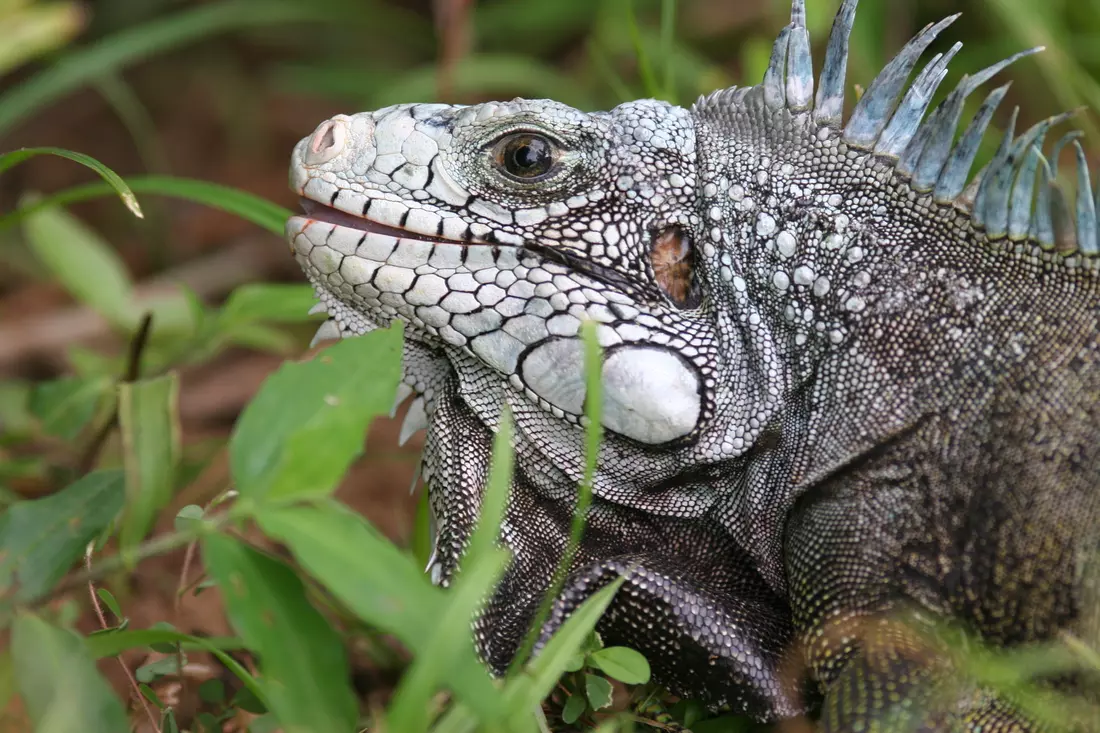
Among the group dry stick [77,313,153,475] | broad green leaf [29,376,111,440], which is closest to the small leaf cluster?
dry stick [77,313,153,475]

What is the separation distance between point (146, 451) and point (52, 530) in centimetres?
27

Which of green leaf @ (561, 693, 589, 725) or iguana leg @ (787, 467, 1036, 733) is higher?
iguana leg @ (787, 467, 1036, 733)

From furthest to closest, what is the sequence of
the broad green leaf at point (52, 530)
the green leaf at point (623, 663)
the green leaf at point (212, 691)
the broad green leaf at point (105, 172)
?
the green leaf at point (212, 691) → the broad green leaf at point (105, 172) → the green leaf at point (623, 663) → the broad green leaf at point (52, 530)

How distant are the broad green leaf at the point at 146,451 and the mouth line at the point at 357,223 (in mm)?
652

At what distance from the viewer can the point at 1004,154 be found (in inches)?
103

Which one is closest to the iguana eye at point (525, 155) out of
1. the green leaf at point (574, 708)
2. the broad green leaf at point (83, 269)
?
the green leaf at point (574, 708)

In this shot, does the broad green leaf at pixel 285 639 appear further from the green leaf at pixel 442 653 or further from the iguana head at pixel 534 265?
the iguana head at pixel 534 265

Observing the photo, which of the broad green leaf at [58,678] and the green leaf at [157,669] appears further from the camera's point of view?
the green leaf at [157,669]

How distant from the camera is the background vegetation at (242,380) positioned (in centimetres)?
192

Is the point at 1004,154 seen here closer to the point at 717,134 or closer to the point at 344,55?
the point at 717,134

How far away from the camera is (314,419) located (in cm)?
201

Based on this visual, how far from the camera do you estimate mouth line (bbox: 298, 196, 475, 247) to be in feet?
9.04

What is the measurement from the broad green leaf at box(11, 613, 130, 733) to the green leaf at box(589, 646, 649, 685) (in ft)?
3.27

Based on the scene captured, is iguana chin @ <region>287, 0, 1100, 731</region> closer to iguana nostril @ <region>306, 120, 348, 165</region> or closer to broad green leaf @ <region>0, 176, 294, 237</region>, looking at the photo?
iguana nostril @ <region>306, 120, 348, 165</region>
